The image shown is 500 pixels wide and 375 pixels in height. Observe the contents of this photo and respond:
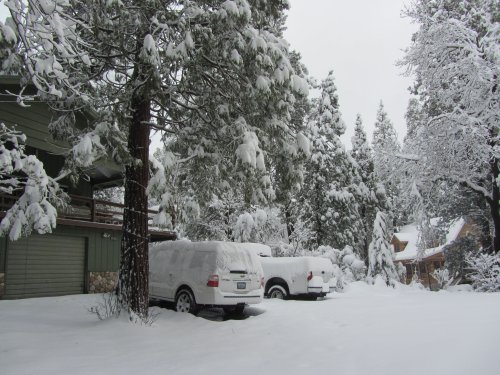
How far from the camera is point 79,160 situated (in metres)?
6.96

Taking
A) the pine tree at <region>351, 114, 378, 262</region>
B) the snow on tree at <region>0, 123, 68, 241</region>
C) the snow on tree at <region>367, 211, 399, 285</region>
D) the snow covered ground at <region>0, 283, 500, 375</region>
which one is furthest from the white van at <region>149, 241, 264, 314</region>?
the pine tree at <region>351, 114, 378, 262</region>

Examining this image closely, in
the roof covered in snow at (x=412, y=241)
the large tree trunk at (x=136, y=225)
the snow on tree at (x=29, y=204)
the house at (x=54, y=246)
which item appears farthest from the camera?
the roof covered in snow at (x=412, y=241)

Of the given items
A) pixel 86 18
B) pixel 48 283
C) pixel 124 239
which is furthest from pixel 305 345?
pixel 48 283

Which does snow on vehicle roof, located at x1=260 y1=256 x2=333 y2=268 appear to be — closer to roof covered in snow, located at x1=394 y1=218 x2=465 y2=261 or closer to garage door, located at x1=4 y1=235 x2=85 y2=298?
garage door, located at x1=4 y1=235 x2=85 y2=298

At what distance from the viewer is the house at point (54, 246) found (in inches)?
546

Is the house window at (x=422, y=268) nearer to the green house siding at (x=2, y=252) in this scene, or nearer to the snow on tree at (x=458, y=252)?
the snow on tree at (x=458, y=252)

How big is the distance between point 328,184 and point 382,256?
1089 centimetres

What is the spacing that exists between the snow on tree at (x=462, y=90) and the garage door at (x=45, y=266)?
49.8 ft

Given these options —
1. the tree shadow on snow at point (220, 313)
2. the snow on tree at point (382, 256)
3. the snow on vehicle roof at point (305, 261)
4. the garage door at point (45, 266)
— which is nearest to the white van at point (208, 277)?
the tree shadow on snow at point (220, 313)

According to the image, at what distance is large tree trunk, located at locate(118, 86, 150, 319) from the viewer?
8.83 m

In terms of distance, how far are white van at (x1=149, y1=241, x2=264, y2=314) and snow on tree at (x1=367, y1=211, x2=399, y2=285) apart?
11658mm

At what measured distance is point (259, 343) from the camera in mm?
7391

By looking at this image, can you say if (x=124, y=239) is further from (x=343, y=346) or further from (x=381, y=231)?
(x=381, y=231)

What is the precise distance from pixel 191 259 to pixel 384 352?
587 cm
